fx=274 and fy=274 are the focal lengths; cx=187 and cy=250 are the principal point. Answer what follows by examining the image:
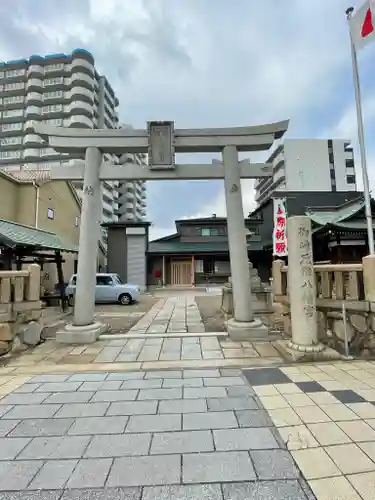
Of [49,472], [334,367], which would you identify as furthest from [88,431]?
A: [334,367]

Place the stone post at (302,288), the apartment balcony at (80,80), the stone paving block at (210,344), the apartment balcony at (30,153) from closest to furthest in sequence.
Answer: the stone post at (302,288) < the stone paving block at (210,344) < the apartment balcony at (30,153) < the apartment balcony at (80,80)

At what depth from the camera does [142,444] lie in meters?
2.54

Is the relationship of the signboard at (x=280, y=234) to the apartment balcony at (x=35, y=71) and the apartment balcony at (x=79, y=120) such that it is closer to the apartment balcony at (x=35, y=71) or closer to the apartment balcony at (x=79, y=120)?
the apartment balcony at (x=79, y=120)

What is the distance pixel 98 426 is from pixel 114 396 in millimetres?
749

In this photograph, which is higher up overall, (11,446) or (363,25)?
(363,25)

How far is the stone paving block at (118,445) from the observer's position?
2412 mm

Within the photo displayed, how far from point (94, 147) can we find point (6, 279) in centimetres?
370

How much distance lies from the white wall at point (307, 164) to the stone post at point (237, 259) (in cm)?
4674

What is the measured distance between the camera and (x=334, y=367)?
15.0 feet

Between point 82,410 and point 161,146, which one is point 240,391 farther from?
point 161,146

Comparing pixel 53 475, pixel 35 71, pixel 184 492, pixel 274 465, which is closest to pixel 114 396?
pixel 53 475

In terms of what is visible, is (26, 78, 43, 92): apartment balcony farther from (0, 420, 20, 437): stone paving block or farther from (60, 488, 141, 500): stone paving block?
(60, 488, 141, 500): stone paving block

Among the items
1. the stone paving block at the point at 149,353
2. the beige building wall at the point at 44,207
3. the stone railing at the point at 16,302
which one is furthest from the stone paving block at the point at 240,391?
the beige building wall at the point at 44,207

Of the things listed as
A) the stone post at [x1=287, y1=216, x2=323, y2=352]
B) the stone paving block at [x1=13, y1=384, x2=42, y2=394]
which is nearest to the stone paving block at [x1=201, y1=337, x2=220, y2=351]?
the stone post at [x1=287, y1=216, x2=323, y2=352]
